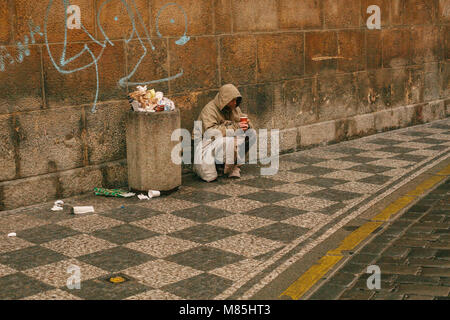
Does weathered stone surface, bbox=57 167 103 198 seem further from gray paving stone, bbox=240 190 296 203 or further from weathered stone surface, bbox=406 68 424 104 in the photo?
weathered stone surface, bbox=406 68 424 104

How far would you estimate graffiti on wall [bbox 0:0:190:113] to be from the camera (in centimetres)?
635

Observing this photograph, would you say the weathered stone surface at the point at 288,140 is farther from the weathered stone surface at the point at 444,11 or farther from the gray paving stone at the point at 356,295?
the gray paving stone at the point at 356,295

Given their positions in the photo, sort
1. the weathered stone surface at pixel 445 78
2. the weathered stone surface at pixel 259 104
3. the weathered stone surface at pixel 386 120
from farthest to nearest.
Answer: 1. the weathered stone surface at pixel 445 78
2. the weathered stone surface at pixel 386 120
3. the weathered stone surface at pixel 259 104

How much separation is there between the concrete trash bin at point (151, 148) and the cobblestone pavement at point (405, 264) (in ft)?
7.72

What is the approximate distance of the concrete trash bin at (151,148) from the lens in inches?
266

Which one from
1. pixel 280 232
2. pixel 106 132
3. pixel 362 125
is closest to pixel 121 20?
pixel 106 132

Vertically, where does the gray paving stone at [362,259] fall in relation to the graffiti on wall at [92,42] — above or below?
below

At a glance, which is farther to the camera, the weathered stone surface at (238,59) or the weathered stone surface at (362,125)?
the weathered stone surface at (362,125)

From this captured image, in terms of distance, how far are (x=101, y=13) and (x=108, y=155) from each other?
1.48 m

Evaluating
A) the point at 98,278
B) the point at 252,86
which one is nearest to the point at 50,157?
the point at 98,278

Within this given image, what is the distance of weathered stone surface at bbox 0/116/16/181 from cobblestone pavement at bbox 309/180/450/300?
10.9 feet

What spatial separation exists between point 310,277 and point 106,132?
10.8ft

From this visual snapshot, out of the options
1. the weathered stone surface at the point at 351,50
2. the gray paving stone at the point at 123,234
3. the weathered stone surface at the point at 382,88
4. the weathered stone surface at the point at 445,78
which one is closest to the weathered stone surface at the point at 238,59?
the weathered stone surface at the point at 351,50
